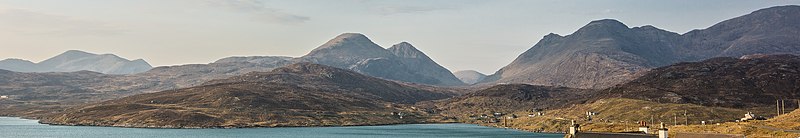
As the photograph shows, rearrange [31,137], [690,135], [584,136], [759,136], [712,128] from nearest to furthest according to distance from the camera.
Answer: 1. [690,135]
2. [584,136]
3. [759,136]
4. [712,128]
5. [31,137]

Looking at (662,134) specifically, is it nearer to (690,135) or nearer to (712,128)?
(690,135)

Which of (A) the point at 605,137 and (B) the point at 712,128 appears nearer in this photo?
(A) the point at 605,137

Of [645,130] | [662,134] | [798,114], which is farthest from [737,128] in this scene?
[662,134]

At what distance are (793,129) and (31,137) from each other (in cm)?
18864

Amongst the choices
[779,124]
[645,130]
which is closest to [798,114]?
[779,124]

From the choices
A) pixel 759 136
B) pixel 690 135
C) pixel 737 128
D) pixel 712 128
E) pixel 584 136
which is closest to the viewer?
pixel 690 135

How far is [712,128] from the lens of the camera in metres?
131

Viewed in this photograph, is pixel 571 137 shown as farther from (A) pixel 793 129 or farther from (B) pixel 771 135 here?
(A) pixel 793 129

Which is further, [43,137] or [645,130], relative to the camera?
[43,137]

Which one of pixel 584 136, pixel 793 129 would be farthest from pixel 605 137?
pixel 793 129

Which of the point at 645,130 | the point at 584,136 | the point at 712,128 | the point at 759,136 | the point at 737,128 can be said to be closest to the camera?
the point at 584,136

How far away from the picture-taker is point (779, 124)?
12388 cm

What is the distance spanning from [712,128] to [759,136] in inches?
979

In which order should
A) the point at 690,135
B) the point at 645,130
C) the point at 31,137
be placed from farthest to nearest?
the point at 31,137, the point at 645,130, the point at 690,135
